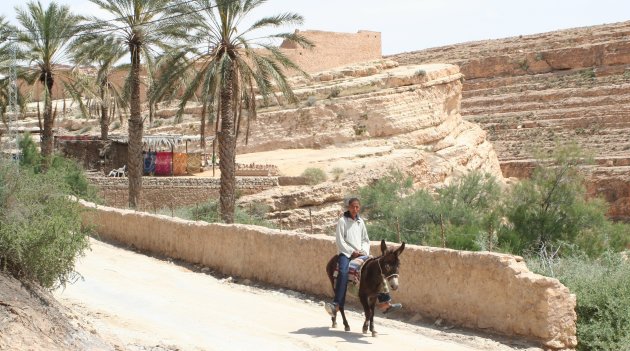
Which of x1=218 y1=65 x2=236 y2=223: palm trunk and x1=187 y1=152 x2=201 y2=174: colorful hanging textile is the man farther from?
x1=187 y1=152 x2=201 y2=174: colorful hanging textile

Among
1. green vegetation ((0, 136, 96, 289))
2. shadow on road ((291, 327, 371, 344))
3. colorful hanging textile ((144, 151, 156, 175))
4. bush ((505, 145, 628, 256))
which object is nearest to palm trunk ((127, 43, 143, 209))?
bush ((505, 145, 628, 256))

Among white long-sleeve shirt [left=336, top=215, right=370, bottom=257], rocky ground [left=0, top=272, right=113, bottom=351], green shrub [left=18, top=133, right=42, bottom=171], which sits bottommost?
rocky ground [left=0, top=272, right=113, bottom=351]

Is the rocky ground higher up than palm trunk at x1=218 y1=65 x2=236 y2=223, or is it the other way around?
palm trunk at x1=218 y1=65 x2=236 y2=223

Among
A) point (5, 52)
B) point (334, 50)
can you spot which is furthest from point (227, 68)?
point (334, 50)

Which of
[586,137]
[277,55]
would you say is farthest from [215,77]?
[586,137]

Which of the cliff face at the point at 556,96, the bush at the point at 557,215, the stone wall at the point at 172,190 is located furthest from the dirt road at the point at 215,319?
the cliff face at the point at 556,96

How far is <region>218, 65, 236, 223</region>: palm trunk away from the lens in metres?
20.6

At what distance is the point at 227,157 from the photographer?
20625 millimetres

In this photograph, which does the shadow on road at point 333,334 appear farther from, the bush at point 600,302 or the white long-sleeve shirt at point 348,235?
the bush at point 600,302

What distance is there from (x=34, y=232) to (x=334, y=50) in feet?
129

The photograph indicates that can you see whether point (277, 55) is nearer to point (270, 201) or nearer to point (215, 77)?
point (215, 77)

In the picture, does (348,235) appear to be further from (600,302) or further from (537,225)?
(537,225)

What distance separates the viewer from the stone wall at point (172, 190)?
31192 millimetres

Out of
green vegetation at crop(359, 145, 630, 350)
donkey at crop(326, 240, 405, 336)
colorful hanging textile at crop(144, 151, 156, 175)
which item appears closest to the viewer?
donkey at crop(326, 240, 405, 336)
